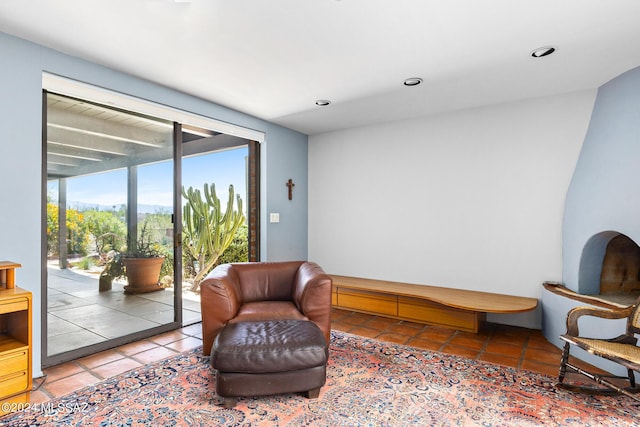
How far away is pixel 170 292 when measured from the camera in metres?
3.53

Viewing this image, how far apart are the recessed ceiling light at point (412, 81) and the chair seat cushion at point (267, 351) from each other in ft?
7.73

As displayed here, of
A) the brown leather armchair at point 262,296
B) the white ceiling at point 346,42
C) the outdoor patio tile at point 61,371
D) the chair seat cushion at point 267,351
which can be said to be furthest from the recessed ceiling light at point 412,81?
the outdoor patio tile at point 61,371

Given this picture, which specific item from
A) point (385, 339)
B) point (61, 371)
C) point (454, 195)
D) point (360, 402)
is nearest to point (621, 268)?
point (454, 195)

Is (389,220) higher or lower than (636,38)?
lower

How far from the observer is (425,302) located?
3750mm

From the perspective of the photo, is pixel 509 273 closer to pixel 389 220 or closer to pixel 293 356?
pixel 389 220

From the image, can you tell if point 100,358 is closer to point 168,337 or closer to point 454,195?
point 168,337

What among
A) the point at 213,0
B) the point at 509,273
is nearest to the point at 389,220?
the point at 509,273

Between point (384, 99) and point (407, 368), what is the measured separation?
8.62 ft

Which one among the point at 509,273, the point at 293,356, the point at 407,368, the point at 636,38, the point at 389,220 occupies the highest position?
the point at 636,38

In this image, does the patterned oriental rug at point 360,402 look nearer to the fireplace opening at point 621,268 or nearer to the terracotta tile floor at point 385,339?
the terracotta tile floor at point 385,339

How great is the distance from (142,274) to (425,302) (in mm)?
2999

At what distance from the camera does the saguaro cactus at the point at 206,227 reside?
5035 mm

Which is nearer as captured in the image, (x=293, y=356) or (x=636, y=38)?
(x=293, y=356)
